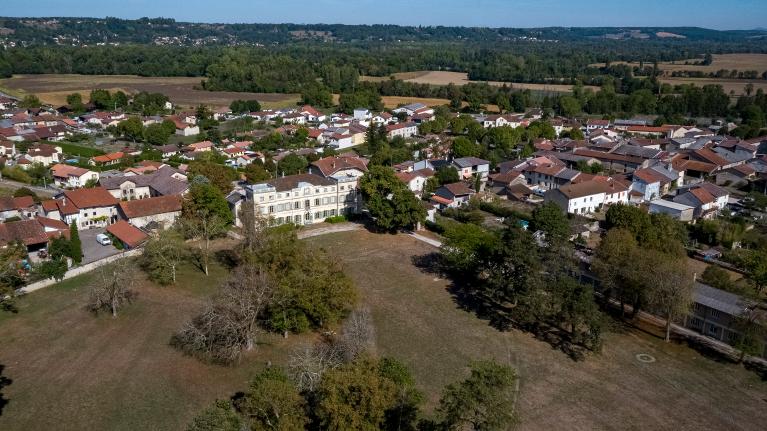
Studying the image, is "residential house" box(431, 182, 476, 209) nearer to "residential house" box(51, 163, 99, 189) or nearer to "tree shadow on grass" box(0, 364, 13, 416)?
"residential house" box(51, 163, 99, 189)

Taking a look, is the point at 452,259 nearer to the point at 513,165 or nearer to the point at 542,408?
the point at 542,408

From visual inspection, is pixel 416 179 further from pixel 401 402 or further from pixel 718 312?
pixel 401 402

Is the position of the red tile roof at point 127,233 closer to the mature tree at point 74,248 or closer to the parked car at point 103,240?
the parked car at point 103,240

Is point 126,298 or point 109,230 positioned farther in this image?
point 109,230

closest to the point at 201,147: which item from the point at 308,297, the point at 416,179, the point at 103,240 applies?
the point at 416,179

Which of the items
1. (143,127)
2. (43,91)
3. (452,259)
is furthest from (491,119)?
(43,91)

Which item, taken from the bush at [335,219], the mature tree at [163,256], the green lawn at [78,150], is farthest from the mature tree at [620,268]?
the green lawn at [78,150]

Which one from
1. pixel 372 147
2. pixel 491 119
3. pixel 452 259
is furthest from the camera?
pixel 491 119
